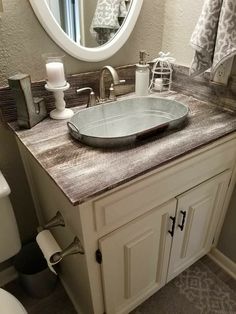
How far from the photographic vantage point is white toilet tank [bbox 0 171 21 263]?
3.08 ft

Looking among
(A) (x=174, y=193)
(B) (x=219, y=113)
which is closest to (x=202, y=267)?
(A) (x=174, y=193)

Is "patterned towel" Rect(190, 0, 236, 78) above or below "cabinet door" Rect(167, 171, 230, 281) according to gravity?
above

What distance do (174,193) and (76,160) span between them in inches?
15.0

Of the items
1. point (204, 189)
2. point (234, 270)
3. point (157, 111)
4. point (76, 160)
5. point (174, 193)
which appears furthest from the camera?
point (234, 270)

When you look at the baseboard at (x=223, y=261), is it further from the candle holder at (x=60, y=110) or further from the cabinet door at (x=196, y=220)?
the candle holder at (x=60, y=110)

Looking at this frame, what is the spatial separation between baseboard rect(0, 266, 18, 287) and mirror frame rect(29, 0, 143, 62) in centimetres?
114

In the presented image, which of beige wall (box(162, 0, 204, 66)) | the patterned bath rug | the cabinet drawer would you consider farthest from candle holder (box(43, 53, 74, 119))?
the patterned bath rug

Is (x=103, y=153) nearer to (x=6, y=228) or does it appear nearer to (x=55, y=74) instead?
(x=55, y=74)

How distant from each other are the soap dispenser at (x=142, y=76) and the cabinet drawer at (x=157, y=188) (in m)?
0.45

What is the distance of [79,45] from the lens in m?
1.05

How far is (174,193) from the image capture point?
90 centimetres

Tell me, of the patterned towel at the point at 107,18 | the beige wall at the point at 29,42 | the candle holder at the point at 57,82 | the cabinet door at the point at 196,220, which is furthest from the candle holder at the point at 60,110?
the cabinet door at the point at 196,220

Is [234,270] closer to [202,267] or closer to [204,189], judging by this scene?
[202,267]

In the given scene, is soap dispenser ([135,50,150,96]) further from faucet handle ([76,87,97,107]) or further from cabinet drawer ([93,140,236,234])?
cabinet drawer ([93,140,236,234])
